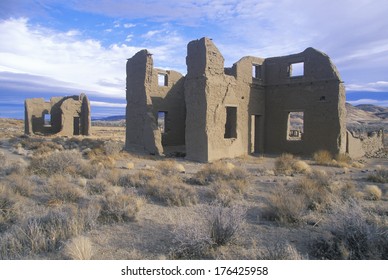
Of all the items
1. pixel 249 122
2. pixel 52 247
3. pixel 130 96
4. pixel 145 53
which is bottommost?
pixel 52 247

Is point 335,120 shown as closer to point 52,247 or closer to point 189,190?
point 189,190

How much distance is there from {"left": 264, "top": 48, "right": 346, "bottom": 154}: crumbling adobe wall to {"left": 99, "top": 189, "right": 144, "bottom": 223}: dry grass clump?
12950 mm

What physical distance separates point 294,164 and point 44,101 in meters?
23.3

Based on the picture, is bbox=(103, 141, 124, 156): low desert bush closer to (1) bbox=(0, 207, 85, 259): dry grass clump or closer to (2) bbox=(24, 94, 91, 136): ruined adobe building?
(1) bbox=(0, 207, 85, 259): dry grass clump

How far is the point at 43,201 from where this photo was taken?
24.5 ft

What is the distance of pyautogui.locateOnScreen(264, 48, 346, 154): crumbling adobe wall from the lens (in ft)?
54.9

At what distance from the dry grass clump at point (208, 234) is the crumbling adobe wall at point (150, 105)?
11521 mm

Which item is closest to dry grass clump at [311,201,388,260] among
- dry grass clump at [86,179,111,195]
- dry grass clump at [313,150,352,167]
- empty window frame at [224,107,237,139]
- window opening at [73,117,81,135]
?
dry grass clump at [86,179,111,195]

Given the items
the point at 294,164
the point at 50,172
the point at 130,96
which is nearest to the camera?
the point at 50,172

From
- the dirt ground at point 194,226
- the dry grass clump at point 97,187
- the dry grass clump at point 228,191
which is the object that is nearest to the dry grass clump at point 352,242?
the dirt ground at point 194,226

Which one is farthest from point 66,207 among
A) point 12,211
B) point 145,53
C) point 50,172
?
point 145,53

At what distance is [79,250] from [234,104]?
13273 millimetres

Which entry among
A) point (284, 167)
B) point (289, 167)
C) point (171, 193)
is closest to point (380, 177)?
point (289, 167)

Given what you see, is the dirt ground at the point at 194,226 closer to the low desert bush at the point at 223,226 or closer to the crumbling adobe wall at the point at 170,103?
the low desert bush at the point at 223,226
